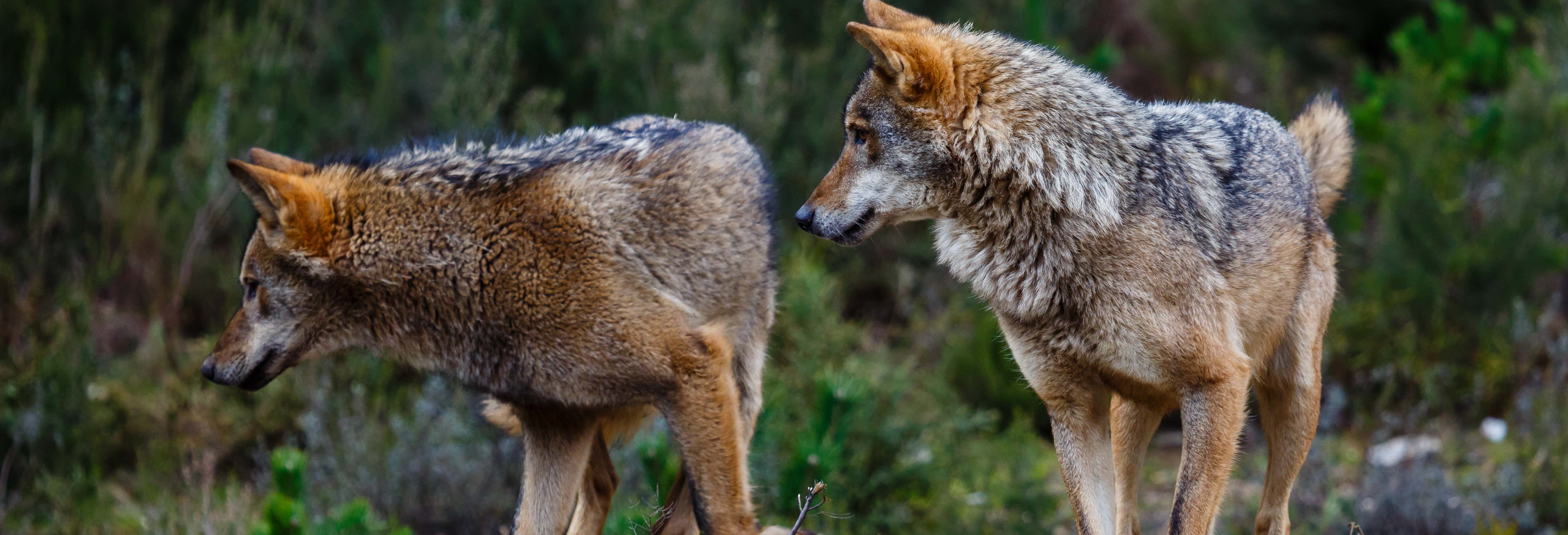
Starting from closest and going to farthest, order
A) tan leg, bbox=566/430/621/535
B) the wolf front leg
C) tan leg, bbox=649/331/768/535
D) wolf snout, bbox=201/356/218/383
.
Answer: the wolf front leg, wolf snout, bbox=201/356/218/383, tan leg, bbox=649/331/768/535, tan leg, bbox=566/430/621/535

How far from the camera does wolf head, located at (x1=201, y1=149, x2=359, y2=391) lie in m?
4.02

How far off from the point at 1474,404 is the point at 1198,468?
5.28 meters

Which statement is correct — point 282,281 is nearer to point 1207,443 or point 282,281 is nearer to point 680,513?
point 680,513

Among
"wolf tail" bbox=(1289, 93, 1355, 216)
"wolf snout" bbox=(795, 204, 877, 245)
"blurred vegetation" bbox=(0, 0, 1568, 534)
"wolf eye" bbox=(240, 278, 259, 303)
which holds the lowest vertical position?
"blurred vegetation" bbox=(0, 0, 1568, 534)

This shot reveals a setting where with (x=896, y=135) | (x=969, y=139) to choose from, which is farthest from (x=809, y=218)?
(x=969, y=139)

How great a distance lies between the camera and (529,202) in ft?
13.5

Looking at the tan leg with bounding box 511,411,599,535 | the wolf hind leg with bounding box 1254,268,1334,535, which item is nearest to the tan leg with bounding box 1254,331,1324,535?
the wolf hind leg with bounding box 1254,268,1334,535

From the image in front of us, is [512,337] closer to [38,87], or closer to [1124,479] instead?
[1124,479]

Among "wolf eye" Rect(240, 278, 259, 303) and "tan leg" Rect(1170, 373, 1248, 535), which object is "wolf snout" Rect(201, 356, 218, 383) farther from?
"tan leg" Rect(1170, 373, 1248, 535)

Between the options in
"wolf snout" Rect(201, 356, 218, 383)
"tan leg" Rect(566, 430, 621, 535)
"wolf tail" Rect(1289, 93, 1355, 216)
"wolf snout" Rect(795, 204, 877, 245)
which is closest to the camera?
"wolf snout" Rect(795, 204, 877, 245)

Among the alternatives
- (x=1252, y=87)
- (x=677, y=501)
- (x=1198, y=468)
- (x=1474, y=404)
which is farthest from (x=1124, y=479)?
(x=1252, y=87)

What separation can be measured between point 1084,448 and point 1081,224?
0.76 meters

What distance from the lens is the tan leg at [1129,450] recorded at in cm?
425

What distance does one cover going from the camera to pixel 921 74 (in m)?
3.50
